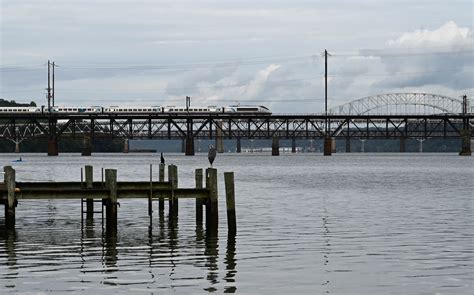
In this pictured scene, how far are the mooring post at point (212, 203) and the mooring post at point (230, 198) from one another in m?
0.58

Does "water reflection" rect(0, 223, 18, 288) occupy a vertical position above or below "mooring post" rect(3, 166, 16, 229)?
below

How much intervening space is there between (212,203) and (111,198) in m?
3.82

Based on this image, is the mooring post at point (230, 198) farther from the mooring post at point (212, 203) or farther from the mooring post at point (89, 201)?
the mooring post at point (89, 201)

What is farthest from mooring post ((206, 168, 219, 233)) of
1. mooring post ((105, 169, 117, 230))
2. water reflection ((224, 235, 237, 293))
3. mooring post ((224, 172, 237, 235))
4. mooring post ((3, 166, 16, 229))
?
mooring post ((3, 166, 16, 229))

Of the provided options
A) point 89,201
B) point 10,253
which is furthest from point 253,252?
point 89,201

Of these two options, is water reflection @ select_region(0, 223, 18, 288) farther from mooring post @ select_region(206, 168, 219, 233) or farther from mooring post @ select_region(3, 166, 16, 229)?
mooring post @ select_region(206, 168, 219, 233)

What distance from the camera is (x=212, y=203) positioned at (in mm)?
40781

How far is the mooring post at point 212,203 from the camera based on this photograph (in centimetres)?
→ 4006

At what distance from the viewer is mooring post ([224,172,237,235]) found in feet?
128

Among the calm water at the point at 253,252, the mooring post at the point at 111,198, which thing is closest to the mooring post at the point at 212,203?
the calm water at the point at 253,252

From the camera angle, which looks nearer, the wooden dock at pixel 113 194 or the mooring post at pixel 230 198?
the mooring post at pixel 230 198

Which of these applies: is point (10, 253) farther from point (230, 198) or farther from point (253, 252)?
point (230, 198)

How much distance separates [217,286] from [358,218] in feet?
73.9

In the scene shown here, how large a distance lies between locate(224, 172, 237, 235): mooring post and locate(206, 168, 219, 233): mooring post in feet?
1.91
